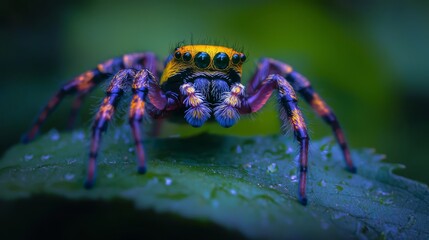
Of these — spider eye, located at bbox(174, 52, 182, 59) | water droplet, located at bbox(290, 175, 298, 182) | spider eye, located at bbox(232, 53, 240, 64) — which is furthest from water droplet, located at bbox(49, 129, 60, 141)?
water droplet, located at bbox(290, 175, 298, 182)

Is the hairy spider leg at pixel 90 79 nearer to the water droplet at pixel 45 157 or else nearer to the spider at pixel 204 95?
the spider at pixel 204 95

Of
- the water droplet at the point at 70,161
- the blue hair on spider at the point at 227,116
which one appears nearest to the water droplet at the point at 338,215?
the blue hair on spider at the point at 227,116

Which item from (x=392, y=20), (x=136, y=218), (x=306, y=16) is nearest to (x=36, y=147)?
(x=136, y=218)

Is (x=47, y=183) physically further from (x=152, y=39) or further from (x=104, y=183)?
(x=152, y=39)

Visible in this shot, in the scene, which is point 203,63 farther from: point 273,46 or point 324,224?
point 273,46

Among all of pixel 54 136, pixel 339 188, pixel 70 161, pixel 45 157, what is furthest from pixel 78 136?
pixel 339 188
